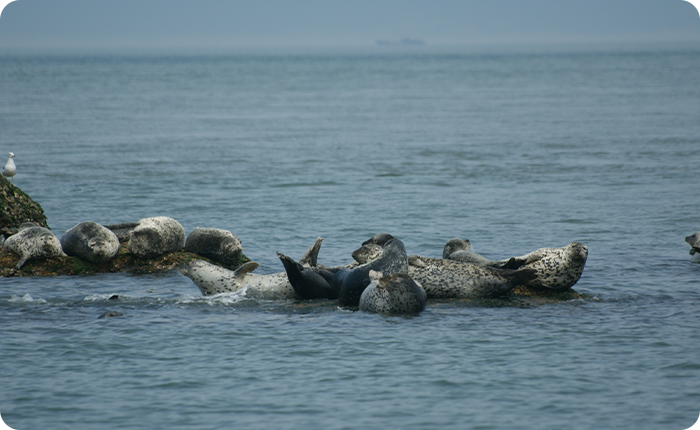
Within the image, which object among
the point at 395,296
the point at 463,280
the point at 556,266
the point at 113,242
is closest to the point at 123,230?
the point at 113,242

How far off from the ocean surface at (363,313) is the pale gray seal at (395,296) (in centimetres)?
16

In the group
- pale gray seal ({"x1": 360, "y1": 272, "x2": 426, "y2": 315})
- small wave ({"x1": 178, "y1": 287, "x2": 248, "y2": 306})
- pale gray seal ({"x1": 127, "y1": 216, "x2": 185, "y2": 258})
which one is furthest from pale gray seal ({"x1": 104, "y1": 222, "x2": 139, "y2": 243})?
pale gray seal ({"x1": 360, "y1": 272, "x2": 426, "y2": 315})

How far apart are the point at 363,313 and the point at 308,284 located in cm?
84

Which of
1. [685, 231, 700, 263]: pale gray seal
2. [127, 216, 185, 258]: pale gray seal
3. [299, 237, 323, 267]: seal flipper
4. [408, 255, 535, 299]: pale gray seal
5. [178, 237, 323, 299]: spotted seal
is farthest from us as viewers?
[685, 231, 700, 263]: pale gray seal

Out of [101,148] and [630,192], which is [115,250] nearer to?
[630,192]

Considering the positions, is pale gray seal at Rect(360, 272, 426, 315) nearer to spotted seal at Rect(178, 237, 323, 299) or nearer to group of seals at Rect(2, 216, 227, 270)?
spotted seal at Rect(178, 237, 323, 299)

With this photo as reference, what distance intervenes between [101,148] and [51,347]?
23082mm

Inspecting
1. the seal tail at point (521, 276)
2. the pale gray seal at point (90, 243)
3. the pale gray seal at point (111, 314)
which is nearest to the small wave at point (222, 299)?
the pale gray seal at point (111, 314)

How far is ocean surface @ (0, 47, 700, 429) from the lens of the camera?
23.8 ft

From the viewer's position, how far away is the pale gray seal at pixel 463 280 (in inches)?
401

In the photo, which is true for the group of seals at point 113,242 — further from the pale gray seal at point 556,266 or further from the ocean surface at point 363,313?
the pale gray seal at point 556,266

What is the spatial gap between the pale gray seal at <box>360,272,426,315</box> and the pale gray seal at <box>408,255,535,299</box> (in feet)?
1.84

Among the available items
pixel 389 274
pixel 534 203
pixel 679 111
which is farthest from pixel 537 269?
pixel 679 111

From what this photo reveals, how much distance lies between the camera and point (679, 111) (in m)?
44.7
